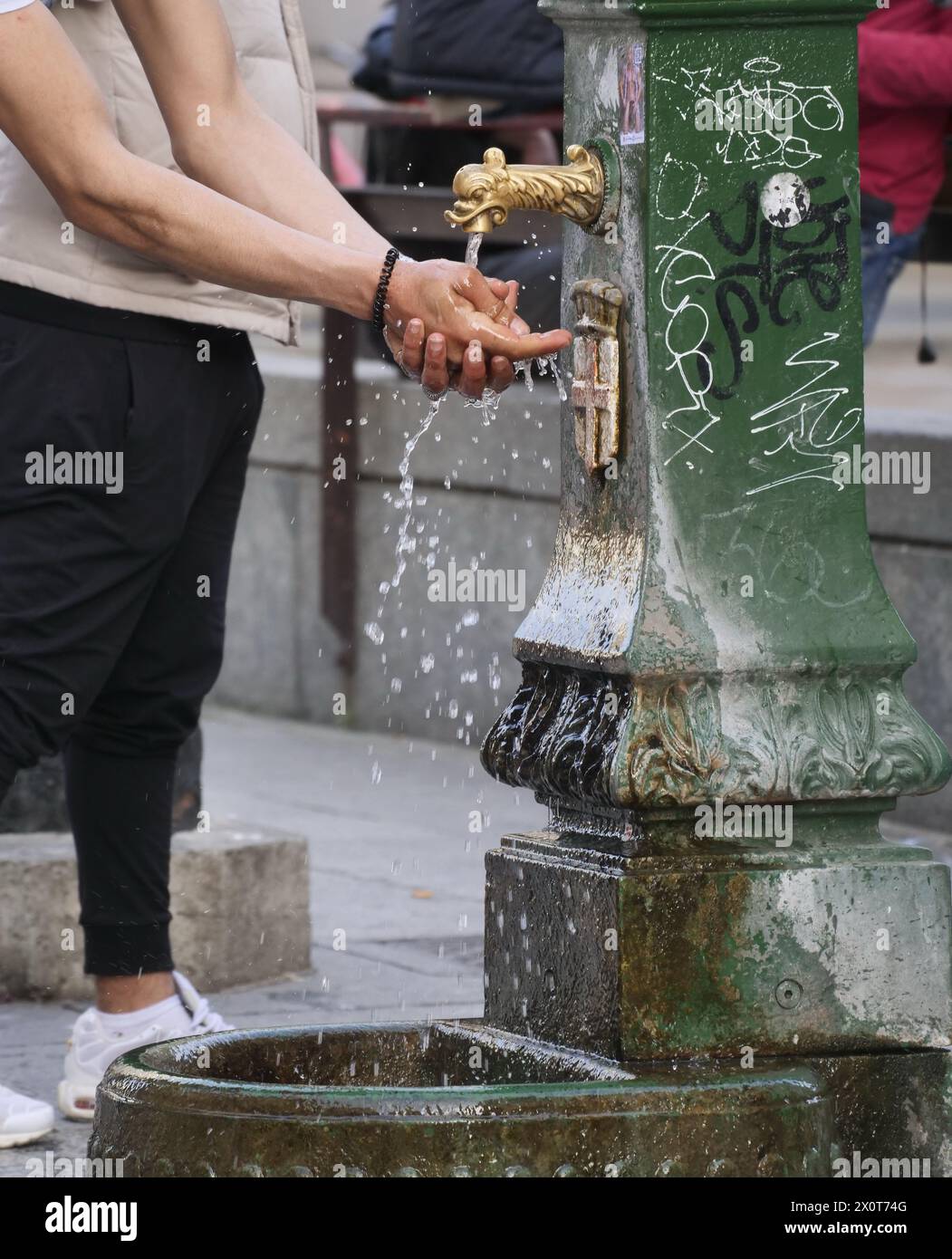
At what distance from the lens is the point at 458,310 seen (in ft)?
10.9

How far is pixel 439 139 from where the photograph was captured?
824 cm

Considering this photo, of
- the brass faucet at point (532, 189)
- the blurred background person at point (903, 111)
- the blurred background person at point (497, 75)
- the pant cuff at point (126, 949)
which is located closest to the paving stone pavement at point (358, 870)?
the pant cuff at point (126, 949)

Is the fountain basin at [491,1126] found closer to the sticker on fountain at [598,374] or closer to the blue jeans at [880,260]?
the sticker on fountain at [598,374]

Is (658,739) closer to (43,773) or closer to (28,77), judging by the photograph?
(28,77)

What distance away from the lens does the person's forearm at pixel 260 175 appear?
3.71 metres

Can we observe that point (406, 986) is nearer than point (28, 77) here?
No

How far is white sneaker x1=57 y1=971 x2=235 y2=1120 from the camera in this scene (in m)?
4.17

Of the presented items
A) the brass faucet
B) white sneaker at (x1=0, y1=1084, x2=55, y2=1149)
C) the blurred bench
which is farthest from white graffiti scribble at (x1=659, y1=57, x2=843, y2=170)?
the blurred bench

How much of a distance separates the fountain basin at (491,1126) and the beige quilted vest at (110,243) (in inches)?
42.8

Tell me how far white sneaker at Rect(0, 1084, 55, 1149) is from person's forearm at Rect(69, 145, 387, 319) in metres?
1.34

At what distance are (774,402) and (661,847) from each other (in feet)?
1.86

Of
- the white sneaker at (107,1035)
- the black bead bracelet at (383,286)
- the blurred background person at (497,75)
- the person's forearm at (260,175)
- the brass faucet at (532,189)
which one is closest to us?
the brass faucet at (532,189)

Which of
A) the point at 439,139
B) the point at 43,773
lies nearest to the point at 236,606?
the point at 439,139

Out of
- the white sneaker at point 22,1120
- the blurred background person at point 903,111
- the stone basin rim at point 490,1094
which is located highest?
the blurred background person at point 903,111
